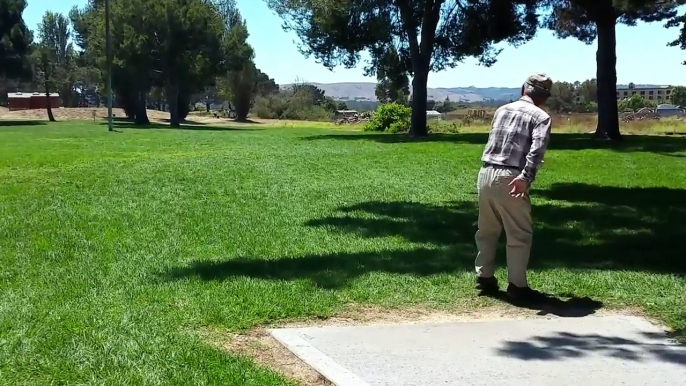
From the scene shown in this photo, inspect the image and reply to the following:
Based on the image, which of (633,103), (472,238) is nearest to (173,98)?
(472,238)

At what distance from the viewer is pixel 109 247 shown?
29.7 feet

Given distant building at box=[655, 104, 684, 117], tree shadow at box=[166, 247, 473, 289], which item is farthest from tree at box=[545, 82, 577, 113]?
tree shadow at box=[166, 247, 473, 289]

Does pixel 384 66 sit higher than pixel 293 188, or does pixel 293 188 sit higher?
pixel 384 66

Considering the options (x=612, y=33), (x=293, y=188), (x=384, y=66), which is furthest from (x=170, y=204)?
(x=384, y=66)

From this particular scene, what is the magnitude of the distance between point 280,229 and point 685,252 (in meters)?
4.45

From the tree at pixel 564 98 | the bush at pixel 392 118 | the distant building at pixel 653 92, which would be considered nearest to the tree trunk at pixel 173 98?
the bush at pixel 392 118

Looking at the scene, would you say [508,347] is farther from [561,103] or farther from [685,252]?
[561,103]

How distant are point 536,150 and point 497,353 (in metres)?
1.77

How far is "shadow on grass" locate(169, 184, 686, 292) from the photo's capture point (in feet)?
26.3

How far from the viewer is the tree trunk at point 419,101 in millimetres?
35312

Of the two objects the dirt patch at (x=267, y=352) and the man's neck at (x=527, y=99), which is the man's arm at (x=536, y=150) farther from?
the dirt patch at (x=267, y=352)

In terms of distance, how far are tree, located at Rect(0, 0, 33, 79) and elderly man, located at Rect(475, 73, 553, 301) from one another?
63.9 metres

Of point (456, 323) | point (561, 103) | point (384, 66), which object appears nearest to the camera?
point (456, 323)

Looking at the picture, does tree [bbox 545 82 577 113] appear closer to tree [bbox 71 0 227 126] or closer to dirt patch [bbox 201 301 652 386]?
tree [bbox 71 0 227 126]
